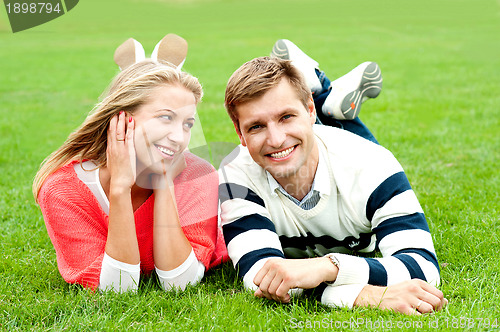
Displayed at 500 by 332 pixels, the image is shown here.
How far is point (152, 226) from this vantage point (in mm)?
3082

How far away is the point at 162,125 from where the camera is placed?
274 cm

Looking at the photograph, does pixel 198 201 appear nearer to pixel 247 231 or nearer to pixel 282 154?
pixel 247 231

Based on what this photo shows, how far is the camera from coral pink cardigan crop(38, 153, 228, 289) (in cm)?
290

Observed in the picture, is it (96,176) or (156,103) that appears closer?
(156,103)

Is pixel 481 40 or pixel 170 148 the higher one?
pixel 481 40

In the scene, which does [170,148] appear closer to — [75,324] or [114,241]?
[114,241]

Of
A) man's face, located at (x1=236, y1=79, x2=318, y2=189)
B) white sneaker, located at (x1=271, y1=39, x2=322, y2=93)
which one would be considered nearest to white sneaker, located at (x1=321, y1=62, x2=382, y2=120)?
white sneaker, located at (x1=271, y1=39, x2=322, y2=93)

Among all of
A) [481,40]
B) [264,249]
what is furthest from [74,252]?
[481,40]

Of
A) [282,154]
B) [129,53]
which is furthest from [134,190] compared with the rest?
[129,53]

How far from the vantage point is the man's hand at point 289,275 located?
2.57m

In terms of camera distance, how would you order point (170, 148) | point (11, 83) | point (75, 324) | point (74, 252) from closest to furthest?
1. point (75, 324)
2. point (170, 148)
3. point (74, 252)
4. point (11, 83)

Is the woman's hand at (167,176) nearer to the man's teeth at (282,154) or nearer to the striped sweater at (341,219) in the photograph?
the striped sweater at (341,219)

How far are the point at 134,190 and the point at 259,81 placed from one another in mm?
888

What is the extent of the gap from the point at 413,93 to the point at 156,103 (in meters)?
7.38
